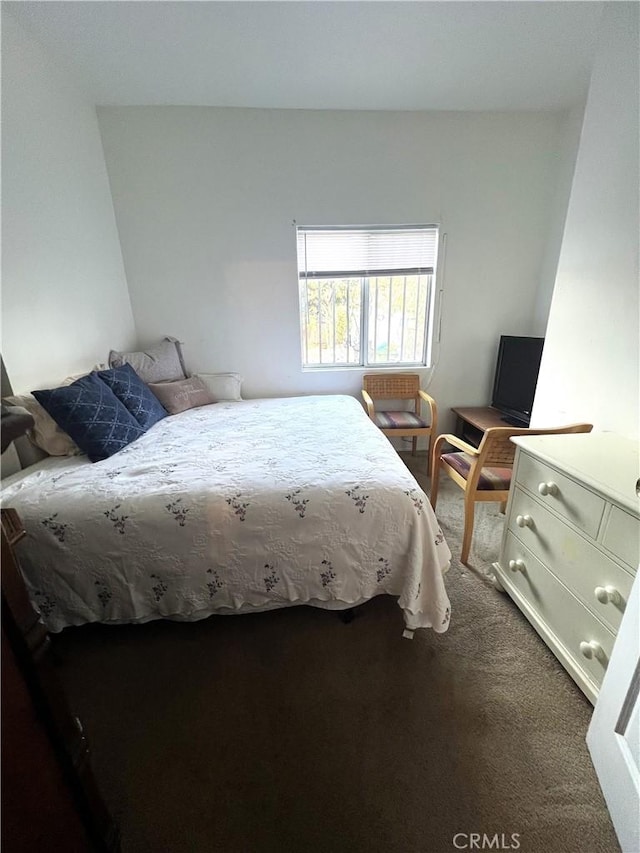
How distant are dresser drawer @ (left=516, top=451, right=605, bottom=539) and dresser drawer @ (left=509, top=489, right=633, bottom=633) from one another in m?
0.05

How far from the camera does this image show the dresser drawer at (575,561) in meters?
1.09

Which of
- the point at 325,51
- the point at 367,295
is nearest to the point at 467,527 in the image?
the point at 367,295

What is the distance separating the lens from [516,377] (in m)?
2.81

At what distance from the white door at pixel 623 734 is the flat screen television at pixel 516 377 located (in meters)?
2.01

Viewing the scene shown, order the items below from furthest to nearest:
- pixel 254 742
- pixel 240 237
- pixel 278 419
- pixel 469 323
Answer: pixel 469 323
pixel 240 237
pixel 278 419
pixel 254 742

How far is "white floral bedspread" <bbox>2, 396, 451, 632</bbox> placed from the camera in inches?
51.1

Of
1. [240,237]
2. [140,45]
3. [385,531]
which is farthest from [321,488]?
[140,45]

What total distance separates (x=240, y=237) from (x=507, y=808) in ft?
11.1

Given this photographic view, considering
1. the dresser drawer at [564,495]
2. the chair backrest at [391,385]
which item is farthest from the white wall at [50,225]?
the dresser drawer at [564,495]

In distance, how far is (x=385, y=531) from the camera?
135cm

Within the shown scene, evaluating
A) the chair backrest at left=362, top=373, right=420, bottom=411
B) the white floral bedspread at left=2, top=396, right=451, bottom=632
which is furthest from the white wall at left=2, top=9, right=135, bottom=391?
the chair backrest at left=362, top=373, right=420, bottom=411

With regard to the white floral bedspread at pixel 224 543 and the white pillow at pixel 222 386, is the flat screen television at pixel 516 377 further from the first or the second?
the white pillow at pixel 222 386

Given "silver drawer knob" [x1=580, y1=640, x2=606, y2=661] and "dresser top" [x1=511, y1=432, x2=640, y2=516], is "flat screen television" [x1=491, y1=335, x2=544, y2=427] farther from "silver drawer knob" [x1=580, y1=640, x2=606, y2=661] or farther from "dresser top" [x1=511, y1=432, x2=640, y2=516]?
"silver drawer knob" [x1=580, y1=640, x2=606, y2=661]

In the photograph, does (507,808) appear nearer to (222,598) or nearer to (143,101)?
(222,598)
